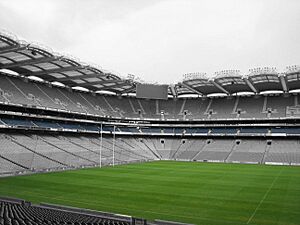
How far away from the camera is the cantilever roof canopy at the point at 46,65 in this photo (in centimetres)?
3016

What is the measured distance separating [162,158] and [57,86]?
24382 millimetres

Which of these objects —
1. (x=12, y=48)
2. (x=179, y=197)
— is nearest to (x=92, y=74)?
(x=12, y=48)

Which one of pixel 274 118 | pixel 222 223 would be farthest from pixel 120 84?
pixel 222 223

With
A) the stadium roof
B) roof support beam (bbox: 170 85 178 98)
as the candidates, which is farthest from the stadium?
the stadium roof

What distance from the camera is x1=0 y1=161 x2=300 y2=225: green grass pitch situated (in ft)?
49.4

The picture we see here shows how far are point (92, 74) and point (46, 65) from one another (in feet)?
22.6

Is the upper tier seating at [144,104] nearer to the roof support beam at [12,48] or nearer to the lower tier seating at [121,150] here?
the lower tier seating at [121,150]

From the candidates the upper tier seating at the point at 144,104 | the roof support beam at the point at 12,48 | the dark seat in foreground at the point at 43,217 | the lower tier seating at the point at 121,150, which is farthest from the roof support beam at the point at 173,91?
the dark seat in foreground at the point at 43,217

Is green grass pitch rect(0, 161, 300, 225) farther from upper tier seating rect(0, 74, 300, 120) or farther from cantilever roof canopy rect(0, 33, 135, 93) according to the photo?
upper tier seating rect(0, 74, 300, 120)

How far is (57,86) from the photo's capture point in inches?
2112

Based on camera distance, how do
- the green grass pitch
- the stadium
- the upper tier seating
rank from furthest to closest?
the upper tier seating, the stadium, the green grass pitch

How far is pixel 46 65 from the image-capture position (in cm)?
3912

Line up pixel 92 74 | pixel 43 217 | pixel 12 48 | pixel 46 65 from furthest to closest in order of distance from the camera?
pixel 92 74, pixel 46 65, pixel 12 48, pixel 43 217

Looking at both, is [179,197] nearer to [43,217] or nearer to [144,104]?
[43,217]
